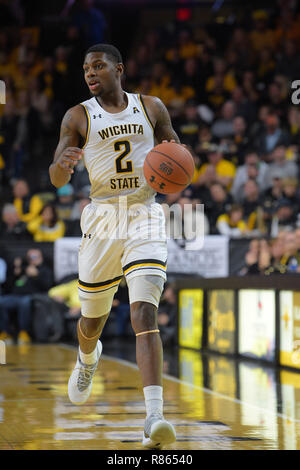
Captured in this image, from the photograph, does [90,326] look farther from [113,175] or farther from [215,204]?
[215,204]

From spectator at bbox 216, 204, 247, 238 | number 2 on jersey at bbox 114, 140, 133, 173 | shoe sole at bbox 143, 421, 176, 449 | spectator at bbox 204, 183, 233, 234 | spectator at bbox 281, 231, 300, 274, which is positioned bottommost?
shoe sole at bbox 143, 421, 176, 449

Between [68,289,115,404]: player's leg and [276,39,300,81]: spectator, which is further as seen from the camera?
[276,39,300,81]: spectator

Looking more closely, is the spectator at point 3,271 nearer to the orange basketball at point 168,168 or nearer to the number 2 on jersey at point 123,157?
the number 2 on jersey at point 123,157

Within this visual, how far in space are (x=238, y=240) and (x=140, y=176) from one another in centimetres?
805

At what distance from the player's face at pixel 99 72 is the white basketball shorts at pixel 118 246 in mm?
731

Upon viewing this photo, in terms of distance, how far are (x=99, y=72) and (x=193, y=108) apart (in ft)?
38.6

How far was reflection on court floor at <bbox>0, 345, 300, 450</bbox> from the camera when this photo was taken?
5.09m

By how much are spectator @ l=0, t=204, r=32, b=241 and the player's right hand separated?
8.90 meters

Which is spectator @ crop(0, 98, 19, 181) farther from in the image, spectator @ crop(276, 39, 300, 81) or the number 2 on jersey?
the number 2 on jersey

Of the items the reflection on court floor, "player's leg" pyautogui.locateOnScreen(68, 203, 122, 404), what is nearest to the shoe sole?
the reflection on court floor

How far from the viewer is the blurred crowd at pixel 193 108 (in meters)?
14.2

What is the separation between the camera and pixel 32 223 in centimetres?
1448

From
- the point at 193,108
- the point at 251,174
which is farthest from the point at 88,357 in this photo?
the point at 193,108

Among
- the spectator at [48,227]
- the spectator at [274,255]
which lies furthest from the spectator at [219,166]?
the spectator at [274,255]
